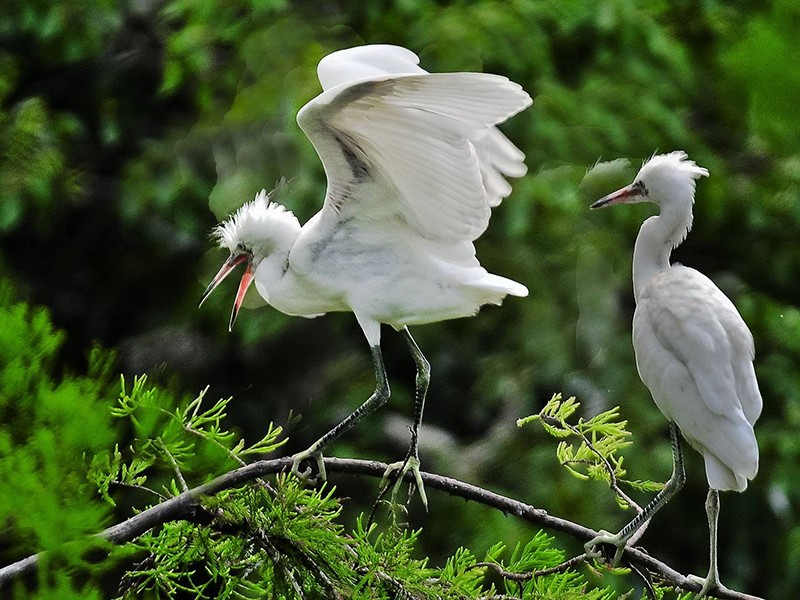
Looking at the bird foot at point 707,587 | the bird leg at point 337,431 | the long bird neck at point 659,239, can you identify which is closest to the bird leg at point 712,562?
the bird foot at point 707,587

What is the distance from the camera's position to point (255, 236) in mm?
1416

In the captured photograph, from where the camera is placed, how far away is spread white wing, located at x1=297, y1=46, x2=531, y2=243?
1.12m

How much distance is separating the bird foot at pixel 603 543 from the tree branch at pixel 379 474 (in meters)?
0.01

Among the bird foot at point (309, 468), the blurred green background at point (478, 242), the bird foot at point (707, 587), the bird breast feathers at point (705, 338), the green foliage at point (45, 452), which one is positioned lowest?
the blurred green background at point (478, 242)

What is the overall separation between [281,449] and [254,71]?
0.81 meters

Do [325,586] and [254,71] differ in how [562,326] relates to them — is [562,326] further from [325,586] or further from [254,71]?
[325,586]

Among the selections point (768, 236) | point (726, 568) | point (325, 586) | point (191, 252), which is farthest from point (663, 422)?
point (325, 586)

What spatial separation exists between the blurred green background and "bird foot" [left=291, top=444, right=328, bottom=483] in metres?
0.97

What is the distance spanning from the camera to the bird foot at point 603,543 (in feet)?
3.87

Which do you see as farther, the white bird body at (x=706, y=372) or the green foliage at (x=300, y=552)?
the white bird body at (x=706, y=372)

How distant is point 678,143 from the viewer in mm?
2541

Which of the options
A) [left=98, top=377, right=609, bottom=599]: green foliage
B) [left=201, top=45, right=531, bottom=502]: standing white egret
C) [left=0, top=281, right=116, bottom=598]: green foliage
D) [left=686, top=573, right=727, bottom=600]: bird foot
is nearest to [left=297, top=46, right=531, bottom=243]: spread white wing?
[left=201, top=45, right=531, bottom=502]: standing white egret

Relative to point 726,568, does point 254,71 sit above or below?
above

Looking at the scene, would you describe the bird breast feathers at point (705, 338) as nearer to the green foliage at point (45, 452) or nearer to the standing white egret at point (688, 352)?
the standing white egret at point (688, 352)
